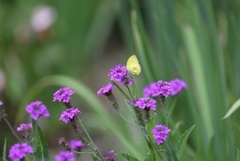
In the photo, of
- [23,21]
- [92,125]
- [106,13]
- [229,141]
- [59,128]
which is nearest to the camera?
[229,141]

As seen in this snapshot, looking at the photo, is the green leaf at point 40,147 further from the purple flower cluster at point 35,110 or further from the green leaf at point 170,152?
the green leaf at point 170,152

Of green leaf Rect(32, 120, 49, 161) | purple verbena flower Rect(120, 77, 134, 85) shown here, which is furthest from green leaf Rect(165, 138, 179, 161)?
green leaf Rect(32, 120, 49, 161)

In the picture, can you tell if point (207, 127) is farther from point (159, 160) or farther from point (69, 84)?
point (159, 160)

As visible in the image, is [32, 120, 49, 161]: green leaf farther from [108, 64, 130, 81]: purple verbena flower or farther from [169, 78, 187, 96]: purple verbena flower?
[169, 78, 187, 96]: purple verbena flower

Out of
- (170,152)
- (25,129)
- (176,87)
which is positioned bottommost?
(170,152)

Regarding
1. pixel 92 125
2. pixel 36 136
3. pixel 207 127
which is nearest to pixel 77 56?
pixel 92 125

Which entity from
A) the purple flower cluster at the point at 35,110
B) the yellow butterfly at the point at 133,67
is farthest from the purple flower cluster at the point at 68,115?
the yellow butterfly at the point at 133,67

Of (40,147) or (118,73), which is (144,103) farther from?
(40,147)

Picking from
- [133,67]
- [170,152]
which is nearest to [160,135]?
[170,152]
